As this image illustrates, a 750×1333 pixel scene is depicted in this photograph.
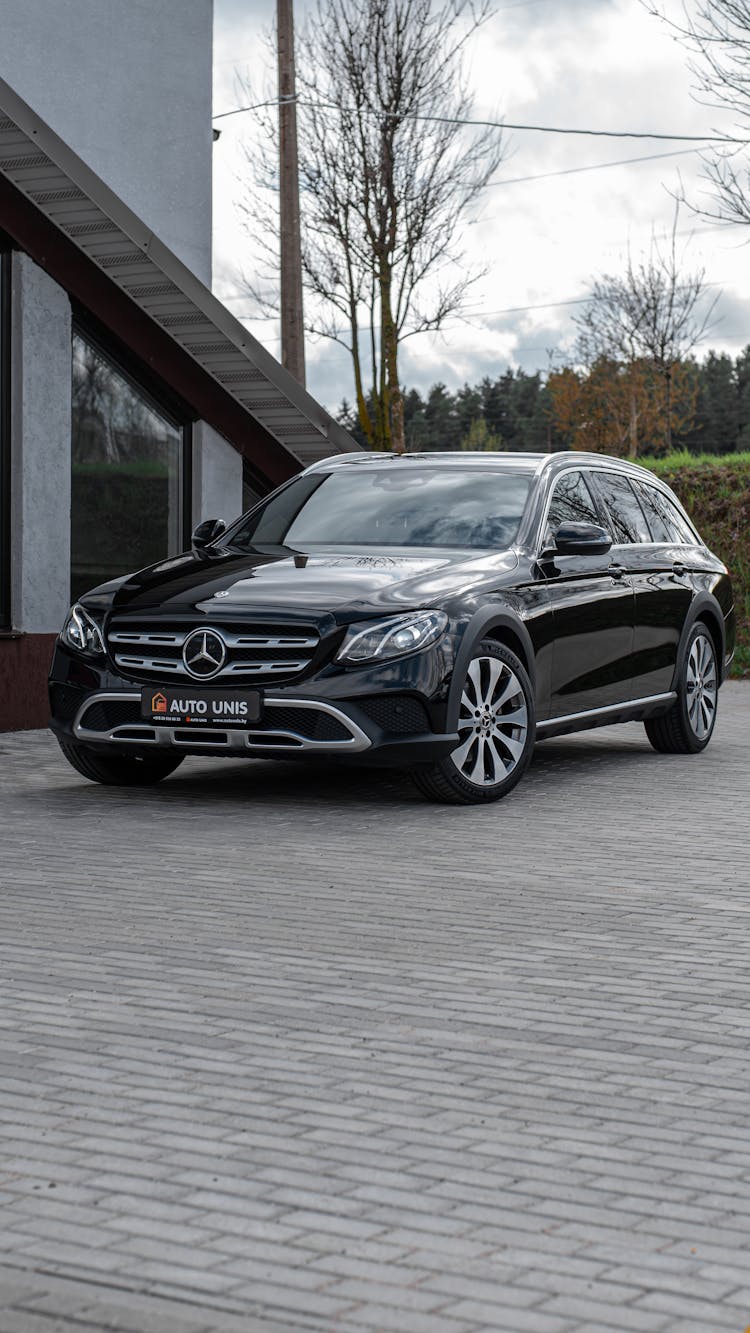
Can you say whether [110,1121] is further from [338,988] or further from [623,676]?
[623,676]

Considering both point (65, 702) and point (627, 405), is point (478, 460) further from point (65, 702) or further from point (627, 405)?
point (627, 405)

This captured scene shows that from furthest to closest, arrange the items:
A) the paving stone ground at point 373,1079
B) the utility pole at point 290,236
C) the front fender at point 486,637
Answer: the utility pole at point 290,236, the front fender at point 486,637, the paving stone ground at point 373,1079

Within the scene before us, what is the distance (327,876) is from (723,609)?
5671mm

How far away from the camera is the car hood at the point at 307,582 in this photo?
9008 mm

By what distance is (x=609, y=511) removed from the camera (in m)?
11.3

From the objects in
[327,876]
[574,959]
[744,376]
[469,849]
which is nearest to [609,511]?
[469,849]

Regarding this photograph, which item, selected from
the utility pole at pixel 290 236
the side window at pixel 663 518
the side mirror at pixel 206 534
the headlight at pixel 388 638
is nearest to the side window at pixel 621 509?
the side window at pixel 663 518

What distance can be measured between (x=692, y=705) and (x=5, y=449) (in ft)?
16.7

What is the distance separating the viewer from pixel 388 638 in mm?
8852

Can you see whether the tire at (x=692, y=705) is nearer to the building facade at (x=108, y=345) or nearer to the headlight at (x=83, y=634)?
the headlight at (x=83, y=634)

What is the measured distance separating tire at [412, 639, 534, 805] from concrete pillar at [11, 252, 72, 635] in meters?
4.98

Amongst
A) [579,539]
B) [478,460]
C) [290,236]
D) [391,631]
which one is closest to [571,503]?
[478,460]

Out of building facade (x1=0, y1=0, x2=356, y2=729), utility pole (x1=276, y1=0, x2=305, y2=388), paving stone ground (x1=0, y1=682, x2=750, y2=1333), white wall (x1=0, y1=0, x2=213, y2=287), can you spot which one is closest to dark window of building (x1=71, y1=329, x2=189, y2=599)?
building facade (x1=0, y1=0, x2=356, y2=729)

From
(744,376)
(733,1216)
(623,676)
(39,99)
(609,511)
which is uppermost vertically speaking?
(744,376)
